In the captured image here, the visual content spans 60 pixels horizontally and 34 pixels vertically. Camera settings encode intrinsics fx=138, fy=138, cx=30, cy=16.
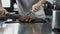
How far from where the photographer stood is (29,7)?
1547 millimetres

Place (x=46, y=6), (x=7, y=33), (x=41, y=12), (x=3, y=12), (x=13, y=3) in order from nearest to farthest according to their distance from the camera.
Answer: (x=7, y=33), (x=3, y=12), (x=41, y=12), (x=46, y=6), (x=13, y=3)

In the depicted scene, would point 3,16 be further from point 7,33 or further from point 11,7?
point 11,7

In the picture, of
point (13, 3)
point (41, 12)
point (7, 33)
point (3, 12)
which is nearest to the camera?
point (7, 33)

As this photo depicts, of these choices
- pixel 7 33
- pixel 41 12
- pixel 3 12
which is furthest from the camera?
pixel 41 12

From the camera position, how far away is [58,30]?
0.81m

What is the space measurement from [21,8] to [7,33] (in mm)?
833

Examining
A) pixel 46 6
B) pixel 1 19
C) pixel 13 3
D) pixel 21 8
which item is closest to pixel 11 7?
pixel 13 3

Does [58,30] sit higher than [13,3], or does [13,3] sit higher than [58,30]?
[13,3]

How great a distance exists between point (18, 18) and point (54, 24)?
41 centimetres

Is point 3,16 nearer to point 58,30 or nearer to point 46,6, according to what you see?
point 58,30

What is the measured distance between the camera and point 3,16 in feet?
3.76

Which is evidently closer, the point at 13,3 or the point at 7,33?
the point at 7,33

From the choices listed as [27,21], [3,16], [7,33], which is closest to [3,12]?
[3,16]

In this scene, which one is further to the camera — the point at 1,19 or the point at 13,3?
the point at 13,3
